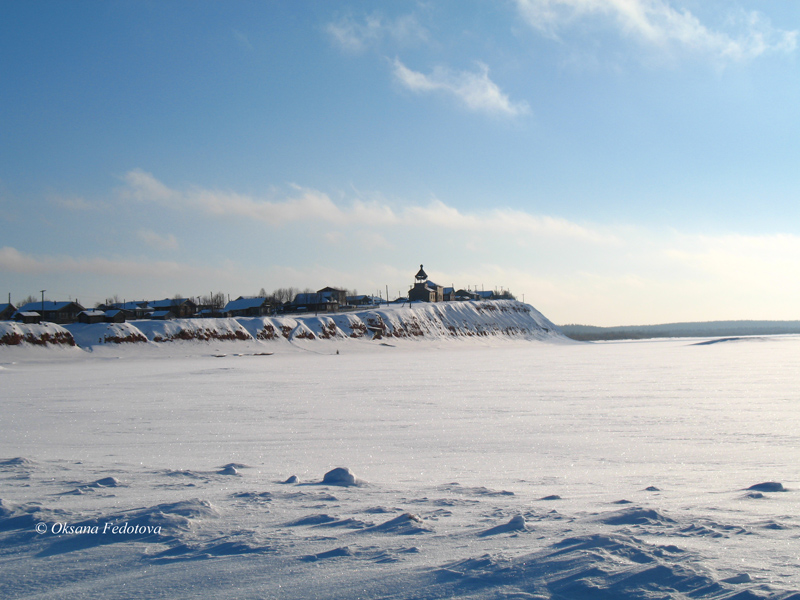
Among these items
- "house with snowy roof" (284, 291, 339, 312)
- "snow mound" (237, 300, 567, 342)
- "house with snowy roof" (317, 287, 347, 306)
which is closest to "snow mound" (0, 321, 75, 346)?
"snow mound" (237, 300, 567, 342)

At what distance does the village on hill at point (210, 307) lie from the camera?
81.8 meters

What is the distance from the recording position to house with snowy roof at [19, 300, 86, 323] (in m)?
81.9

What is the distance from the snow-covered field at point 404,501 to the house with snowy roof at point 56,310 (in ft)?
254

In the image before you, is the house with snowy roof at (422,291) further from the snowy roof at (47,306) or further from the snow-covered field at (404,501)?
the snow-covered field at (404,501)

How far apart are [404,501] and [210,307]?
356 ft

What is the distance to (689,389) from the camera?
19797 mm

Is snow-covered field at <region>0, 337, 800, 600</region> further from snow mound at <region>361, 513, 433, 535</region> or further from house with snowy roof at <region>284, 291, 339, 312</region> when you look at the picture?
house with snowy roof at <region>284, 291, 339, 312</region>

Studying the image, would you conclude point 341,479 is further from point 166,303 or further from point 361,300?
point 361,300

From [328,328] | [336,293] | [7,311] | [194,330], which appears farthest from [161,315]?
[328,328]

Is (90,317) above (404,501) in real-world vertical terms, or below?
above

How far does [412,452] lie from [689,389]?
46.6 feet

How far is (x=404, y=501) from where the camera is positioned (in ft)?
20.9

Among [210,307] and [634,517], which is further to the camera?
[210,307]

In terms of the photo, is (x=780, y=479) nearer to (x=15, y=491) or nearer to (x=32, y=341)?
(x=15, y=491)
